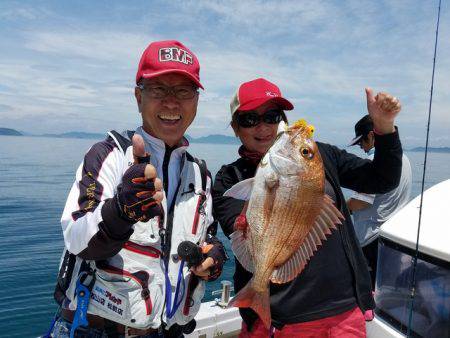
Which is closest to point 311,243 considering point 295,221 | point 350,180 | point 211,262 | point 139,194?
point 295,221

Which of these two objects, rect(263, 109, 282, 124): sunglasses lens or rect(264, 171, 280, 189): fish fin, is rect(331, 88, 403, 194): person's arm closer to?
rect(263, 109, 282, 124): sunglasses lens

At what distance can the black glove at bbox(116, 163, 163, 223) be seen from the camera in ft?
6.19

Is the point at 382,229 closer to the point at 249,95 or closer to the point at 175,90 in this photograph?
the point at 249,95

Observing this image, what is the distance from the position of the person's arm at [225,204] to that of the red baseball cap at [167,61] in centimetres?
84

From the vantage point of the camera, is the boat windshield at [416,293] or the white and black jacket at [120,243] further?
the boat windshield at [416,293]

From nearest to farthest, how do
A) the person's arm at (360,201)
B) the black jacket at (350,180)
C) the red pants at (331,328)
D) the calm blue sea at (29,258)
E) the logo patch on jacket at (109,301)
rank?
the logo patch on jacket at (109,301) → the red pants at (331,328) → the black jacket at (350,180) → the person's arm at (360,201) → the calm blue sea at (29,258)

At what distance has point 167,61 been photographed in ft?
8.21

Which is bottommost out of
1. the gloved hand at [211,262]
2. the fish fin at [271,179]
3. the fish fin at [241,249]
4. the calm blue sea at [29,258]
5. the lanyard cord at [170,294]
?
the calm blue sea at [29,258]

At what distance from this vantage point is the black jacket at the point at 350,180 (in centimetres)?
269

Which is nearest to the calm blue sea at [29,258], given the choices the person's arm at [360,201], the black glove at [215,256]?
the person's arm at [360,201]

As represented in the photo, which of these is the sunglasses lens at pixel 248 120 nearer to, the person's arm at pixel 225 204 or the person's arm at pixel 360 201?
the person's arm at pixel 225 204

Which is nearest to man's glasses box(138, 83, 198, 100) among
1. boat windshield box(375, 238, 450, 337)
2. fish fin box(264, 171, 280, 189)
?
fish fin box(264, 171, 280, 189)

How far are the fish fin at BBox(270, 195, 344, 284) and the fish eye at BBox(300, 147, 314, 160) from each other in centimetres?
31

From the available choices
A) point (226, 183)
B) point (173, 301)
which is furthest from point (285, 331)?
point (226, 183)
